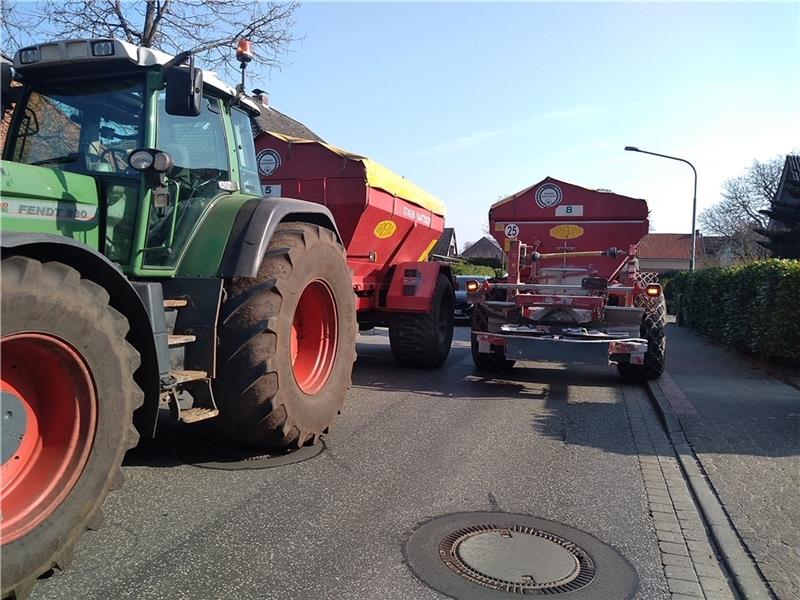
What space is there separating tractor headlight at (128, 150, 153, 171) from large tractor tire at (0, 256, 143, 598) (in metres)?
1.12

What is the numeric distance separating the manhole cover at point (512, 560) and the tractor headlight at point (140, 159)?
2.67m

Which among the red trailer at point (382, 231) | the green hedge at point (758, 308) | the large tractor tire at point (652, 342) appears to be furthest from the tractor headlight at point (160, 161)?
the green hedge at point (758, 308)

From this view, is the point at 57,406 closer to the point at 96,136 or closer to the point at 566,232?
the point at 96,136

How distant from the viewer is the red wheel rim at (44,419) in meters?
2.79

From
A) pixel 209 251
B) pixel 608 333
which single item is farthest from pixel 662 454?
pixel 209 251

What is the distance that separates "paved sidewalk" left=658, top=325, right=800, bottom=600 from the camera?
369 cm

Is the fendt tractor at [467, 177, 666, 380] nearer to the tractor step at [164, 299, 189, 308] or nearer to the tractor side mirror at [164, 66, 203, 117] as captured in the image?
the tractor step at [164, 299, 189, 308]

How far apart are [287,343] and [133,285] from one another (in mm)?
1191

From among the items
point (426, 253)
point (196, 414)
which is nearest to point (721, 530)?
point (196, 414)

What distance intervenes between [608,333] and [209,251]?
5.52m

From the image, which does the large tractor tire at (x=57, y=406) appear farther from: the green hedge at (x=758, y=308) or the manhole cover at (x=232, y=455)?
the green hedge at (x=758, y=308)

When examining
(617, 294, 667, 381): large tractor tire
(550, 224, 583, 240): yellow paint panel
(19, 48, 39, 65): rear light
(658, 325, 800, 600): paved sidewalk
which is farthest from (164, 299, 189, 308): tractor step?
(550, 224, 583, 240): yellow paint panel

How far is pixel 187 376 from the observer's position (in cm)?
392

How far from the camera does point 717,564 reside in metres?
3.52
